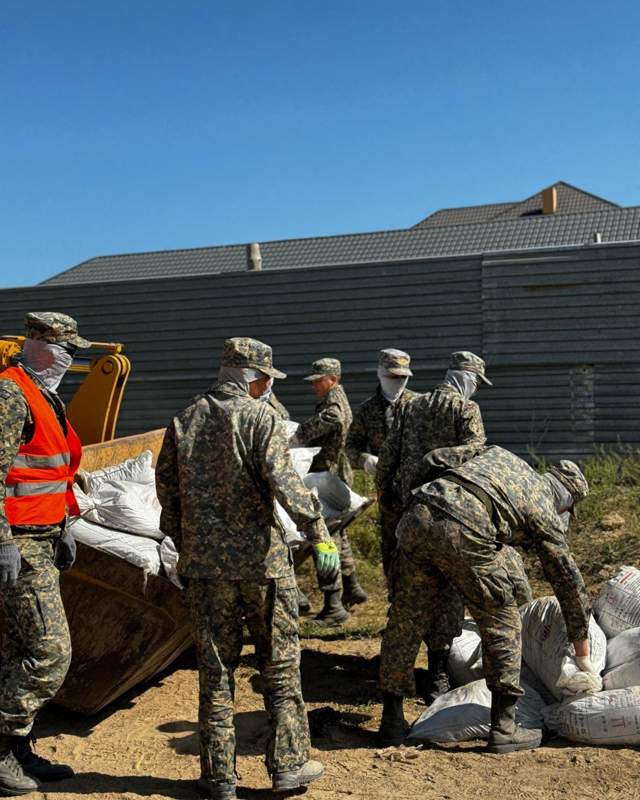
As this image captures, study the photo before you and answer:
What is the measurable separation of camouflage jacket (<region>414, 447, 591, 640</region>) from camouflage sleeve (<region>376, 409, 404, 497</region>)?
1.13 meters

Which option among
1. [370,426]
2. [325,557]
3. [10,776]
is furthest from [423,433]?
[10,776]

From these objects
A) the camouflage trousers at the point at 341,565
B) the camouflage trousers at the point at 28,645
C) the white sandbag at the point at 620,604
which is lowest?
the camouflage trousers at the point at 341,565

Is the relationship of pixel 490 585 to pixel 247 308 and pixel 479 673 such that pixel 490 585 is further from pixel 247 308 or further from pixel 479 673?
pixel 247 308

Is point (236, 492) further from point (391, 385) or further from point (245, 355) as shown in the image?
point (391, 385)

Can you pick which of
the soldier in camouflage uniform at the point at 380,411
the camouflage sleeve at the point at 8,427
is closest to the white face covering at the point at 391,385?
the soldier in camouflage uniform at the point at 380,411

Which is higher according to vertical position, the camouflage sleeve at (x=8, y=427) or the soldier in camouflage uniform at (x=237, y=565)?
the camouflage sleeve at (x=8, y=427)

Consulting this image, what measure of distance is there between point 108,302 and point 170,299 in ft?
2.37

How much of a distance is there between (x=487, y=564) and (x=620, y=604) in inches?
46.9

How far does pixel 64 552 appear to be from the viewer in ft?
12.5

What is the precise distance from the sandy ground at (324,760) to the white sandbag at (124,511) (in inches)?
36.6

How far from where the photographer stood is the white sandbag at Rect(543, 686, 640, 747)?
3.97 meters

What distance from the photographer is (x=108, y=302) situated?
974 centimetres

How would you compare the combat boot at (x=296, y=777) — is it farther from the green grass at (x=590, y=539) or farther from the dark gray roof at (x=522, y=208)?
the dark gray roof at (x=522, y=208)

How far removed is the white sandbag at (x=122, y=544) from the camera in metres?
4.29
